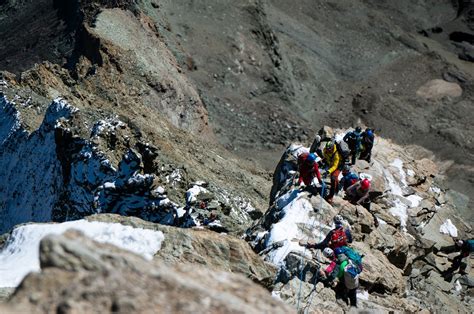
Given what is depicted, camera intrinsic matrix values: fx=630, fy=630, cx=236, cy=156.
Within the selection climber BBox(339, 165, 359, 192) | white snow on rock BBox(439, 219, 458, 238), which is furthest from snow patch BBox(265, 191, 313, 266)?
white snow on rock BBox(439, 219, 458, 238)

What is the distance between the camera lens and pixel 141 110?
1220 inches

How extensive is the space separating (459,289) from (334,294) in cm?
809

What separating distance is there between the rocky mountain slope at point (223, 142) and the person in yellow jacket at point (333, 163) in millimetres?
506

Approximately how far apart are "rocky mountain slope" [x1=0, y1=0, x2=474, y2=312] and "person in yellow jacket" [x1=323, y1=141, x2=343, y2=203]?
51cm

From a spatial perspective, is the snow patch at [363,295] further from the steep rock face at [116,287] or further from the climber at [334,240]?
the steep rock face at [116,287]

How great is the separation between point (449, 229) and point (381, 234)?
6.93m

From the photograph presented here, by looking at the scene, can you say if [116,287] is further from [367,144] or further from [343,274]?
[367,144]

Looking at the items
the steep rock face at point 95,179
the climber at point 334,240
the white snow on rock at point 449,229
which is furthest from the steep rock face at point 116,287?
the white snow on rock at point 449,229

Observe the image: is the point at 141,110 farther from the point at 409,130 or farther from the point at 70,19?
the point at 409,130

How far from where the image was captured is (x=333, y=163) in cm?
1934

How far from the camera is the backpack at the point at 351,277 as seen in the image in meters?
14.9

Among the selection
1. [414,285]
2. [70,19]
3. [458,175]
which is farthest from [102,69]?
[458,175]

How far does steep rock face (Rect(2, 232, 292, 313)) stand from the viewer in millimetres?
6844

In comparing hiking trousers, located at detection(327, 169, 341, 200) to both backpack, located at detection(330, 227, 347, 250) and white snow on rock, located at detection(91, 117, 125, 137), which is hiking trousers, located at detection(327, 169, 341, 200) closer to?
backpack, located at detection(330, 227, 347, 250)
